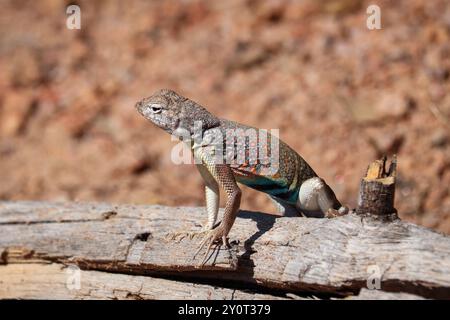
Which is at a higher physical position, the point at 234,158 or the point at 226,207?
the point at 234,158

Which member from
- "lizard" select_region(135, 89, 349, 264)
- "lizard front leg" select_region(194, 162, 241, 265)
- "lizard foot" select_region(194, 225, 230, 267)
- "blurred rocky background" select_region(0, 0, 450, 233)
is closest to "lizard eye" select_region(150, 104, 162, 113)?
"lizard" select_region(135, 89, 349, 264)

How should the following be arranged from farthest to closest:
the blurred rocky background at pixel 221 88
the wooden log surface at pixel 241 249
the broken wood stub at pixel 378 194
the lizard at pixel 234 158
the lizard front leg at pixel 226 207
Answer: the blurred rocky background at pixel 221 88
the lizard at pixel 234 158
the lizard front leg at pixel 226 207
the broken wood stub at pixel 378 194
the wooden log surface at pixel 241 249

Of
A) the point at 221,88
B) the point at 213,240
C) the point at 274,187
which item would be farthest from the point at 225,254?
the point at 221,88

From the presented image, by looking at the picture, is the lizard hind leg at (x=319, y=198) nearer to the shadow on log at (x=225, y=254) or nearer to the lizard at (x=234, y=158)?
the lizard at (x=234, y=158)

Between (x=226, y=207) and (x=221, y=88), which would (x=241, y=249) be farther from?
(x=221, y=88)

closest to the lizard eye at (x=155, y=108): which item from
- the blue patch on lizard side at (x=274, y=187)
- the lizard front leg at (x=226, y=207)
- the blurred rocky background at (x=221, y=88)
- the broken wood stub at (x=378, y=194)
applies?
the lizard front leg at (x=226, y=207)

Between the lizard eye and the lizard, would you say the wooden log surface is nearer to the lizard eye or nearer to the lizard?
the lizard
